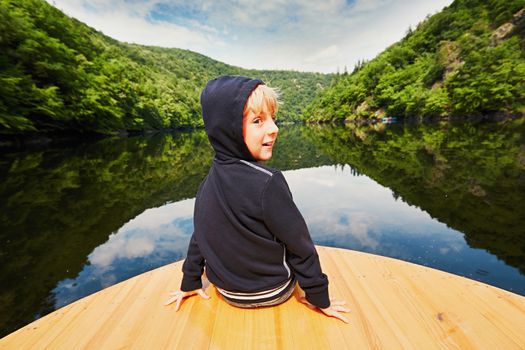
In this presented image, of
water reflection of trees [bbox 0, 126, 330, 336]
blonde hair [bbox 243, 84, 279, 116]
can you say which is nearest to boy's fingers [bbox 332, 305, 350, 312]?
blonde hair [bbox 243, 84, 279, 116]

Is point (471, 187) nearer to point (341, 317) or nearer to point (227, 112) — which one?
point (341, 317)

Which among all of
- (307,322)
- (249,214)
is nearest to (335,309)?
(307,322)

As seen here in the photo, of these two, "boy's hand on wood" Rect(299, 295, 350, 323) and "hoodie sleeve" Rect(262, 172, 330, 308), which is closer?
"hoodie sleeve" Rect(262, 172, 330, 308)

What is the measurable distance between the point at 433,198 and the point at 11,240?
8.79 m

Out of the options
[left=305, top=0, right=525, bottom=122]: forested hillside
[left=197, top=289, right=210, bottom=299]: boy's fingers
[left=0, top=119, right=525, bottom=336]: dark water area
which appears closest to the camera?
[left=197, top=289, right=210, bottom=299]: boy's fingers

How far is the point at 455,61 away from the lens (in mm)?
44531

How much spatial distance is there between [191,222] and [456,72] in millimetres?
49979

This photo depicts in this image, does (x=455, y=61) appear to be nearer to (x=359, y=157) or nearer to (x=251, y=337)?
(x=359, y=157)

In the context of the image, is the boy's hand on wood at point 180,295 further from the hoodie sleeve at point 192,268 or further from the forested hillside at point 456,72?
the forested hillside at point 456,72

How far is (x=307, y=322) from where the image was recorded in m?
1.54

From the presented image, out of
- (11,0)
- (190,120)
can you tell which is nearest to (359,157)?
(11,0)

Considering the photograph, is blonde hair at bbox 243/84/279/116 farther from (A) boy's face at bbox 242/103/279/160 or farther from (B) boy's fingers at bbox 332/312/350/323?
(B) boy's fingers at bbox 332/312/350/323

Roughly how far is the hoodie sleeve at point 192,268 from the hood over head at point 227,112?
71cm

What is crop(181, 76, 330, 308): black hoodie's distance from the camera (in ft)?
4.32
